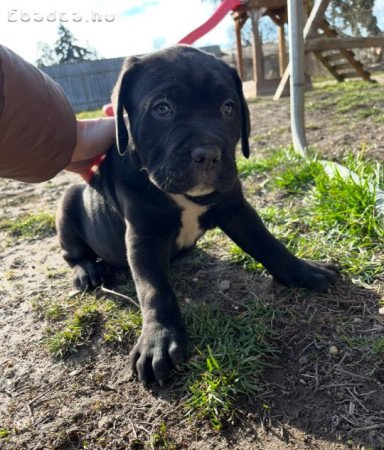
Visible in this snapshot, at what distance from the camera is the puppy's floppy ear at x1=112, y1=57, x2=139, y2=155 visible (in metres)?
2.37

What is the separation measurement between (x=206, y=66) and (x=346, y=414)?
1721mm

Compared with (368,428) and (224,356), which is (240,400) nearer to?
(224,356)

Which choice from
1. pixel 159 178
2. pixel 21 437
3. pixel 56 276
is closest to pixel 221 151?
pixel 159 178

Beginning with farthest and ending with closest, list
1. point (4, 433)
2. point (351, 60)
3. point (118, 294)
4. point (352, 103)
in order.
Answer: point (351, 60) → point (352, 103) → point (118, 294) → point (4, 433)

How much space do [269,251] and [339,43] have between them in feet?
19.3

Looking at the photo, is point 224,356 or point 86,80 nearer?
point 224,356

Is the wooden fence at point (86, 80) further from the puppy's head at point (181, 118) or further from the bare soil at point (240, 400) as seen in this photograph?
the bare soil at point (240, 400)

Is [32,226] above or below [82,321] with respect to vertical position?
below

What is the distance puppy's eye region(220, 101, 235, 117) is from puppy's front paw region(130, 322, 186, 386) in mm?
1118

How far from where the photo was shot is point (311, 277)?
2.34 metres

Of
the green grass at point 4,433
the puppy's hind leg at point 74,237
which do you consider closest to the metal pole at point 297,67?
the puppy's hind leg at point 74,237

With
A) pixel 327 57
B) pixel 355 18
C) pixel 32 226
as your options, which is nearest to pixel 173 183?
pixel 32 226

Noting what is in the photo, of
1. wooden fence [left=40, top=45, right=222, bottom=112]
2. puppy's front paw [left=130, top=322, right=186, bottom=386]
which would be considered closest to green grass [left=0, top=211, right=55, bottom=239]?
puppy's front paw [left=130, top=322, right=186, bottom=386]

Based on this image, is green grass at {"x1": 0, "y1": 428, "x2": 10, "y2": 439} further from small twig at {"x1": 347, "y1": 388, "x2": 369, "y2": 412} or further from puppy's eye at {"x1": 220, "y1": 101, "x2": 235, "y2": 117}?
puppy's eye at {"x1": 220, "y1": 101, "x2": 235, "y2": 117}
